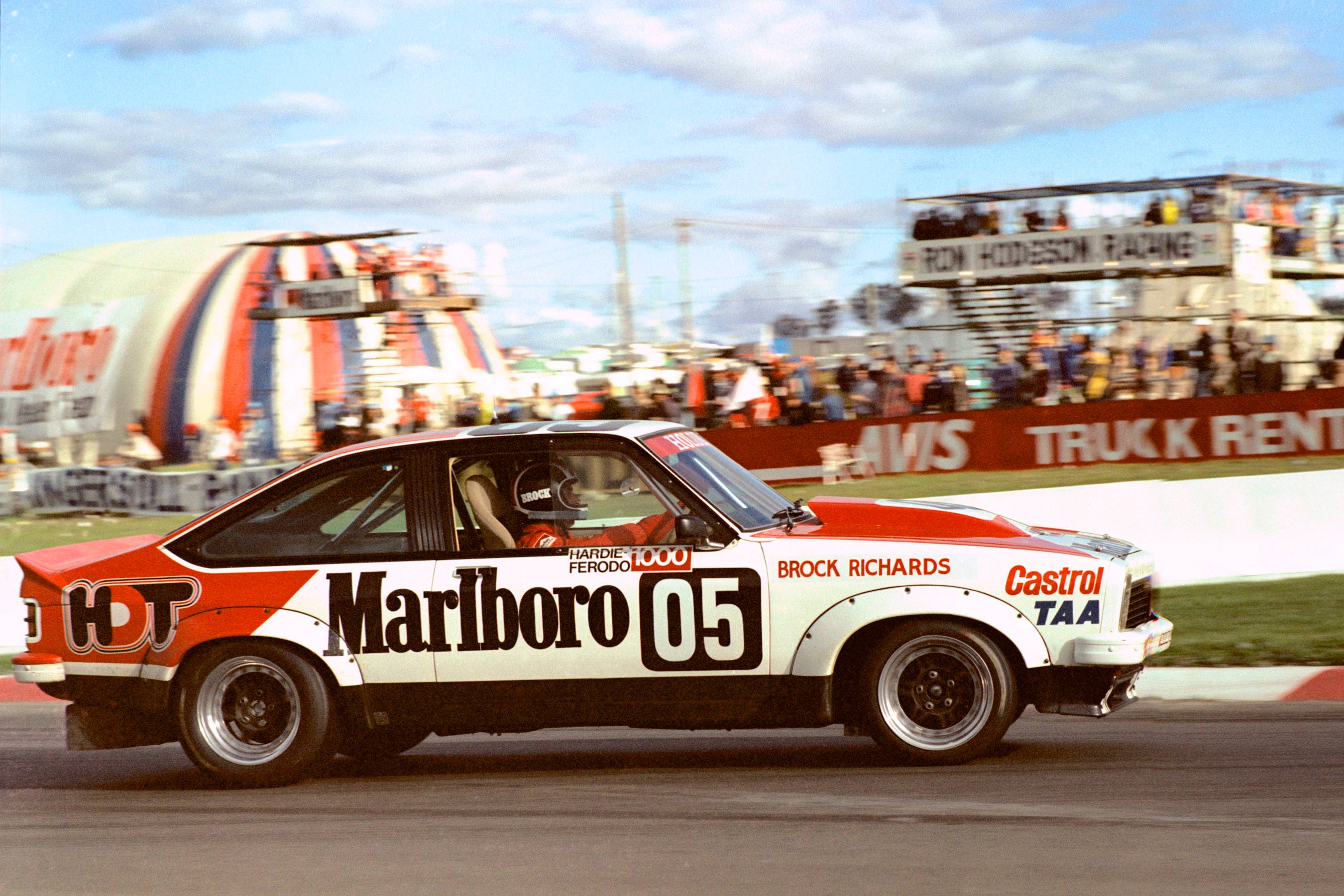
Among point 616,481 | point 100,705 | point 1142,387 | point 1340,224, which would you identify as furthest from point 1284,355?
point 100,705

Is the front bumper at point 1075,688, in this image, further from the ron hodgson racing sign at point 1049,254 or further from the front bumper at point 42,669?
the ron hodgson racing sign at point 1049,254

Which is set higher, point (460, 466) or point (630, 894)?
point (460, 466)

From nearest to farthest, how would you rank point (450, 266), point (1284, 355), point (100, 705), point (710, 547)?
point (710, 547)
point (100, 705)
point (1284, 355)
point (450, 266)

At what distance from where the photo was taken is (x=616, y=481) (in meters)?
6.30

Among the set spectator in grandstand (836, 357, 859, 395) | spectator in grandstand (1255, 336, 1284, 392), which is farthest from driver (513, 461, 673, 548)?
spectator in grandstand (836, 357, 859, 395)

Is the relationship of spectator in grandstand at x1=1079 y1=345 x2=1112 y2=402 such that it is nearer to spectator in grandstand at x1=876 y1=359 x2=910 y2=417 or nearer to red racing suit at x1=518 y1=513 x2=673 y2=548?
spectator in grandstand at x1=876 y1=359 x2=910 y2=417

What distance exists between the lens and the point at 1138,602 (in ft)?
20.1

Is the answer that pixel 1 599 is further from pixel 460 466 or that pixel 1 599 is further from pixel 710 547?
pixel 710 547

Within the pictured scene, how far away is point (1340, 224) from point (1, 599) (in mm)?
22310

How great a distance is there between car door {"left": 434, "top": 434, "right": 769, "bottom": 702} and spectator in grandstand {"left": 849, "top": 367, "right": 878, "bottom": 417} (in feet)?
44.2

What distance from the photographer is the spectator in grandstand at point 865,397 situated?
1950 cm

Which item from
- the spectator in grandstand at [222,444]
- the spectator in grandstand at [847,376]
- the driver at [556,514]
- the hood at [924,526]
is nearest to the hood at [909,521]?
the hood at [924,526]

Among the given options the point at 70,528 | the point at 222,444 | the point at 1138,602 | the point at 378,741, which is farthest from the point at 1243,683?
the point at 222,444

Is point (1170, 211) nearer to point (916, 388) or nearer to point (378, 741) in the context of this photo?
point (916, 388)
